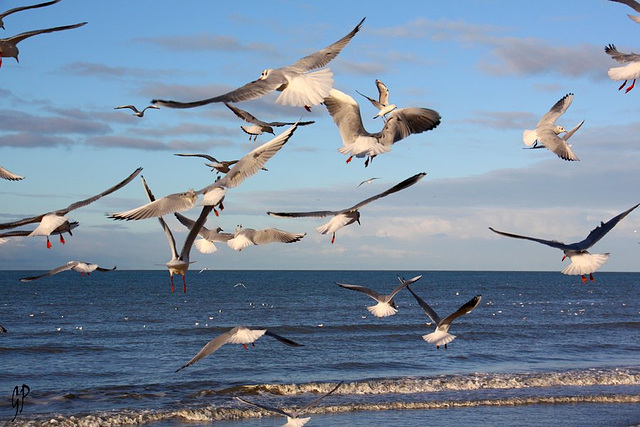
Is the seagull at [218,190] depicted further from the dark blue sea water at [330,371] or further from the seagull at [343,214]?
the dark blue sea water at [330,371]

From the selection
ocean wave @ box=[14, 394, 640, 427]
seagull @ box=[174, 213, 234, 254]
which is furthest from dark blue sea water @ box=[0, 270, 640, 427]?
seagull @ box=[174, 213, 234, 254]

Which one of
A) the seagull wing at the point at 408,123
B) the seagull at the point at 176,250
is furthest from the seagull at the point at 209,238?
the seagull wing at the point at 408,123

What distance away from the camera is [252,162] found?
7.63 meters

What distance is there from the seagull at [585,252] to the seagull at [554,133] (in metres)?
0.93

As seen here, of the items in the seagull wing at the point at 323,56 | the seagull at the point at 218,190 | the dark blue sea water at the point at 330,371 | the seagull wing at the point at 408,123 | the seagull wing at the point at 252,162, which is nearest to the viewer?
the seagull at the point at 218,190

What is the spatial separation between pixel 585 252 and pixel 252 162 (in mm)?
4444

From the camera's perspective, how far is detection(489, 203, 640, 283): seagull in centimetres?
859

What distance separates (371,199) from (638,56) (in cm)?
336

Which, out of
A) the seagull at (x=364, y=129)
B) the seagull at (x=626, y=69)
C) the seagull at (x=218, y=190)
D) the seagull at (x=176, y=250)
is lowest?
the seagull at (x=176, y=250)

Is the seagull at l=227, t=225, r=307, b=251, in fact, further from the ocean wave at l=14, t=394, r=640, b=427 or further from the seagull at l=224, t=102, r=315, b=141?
the ocean wave at l=14, t=394, r=640, b=427

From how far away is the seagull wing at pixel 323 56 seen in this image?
8.20 metres

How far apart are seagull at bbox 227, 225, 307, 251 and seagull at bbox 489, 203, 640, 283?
2.71m

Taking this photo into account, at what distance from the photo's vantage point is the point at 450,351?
101 ft

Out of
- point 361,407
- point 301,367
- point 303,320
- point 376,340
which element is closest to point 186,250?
point 361,407
